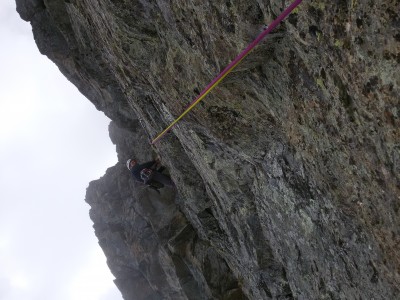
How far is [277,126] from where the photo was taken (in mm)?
7590

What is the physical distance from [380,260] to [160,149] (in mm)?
9542

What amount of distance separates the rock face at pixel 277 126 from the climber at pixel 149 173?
173 centimetres

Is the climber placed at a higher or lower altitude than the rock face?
higher

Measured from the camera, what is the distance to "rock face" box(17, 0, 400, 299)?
471cm

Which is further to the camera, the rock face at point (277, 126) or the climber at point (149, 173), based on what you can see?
the climber at point (149, 173)

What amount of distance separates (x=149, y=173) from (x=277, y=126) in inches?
366

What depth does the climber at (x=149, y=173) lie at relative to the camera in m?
16.0

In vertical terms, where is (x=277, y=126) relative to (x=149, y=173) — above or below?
below

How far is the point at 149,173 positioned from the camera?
1599cm

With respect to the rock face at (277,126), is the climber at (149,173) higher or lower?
higher

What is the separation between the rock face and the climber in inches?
68.0

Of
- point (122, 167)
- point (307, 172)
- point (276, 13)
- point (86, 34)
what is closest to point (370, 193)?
point (307, 172)

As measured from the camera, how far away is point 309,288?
9562mm

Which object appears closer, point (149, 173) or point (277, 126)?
point (277, 126)
